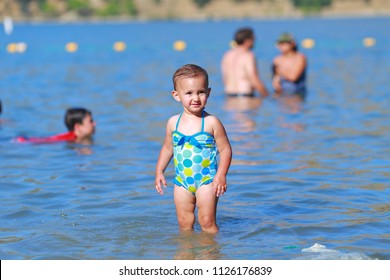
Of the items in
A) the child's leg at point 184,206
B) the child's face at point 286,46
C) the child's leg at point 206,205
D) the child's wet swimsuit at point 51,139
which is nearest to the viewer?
the child's leg at point 206,205

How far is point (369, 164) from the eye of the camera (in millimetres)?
9297

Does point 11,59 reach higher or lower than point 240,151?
higher

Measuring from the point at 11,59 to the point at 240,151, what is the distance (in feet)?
74.1

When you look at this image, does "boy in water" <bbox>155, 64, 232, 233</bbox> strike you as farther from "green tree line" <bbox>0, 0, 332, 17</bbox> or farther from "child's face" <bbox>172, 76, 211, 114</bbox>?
A: "green tree line" <bbox>0, 0, 332, 17</bbox>

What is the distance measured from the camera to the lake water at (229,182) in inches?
246

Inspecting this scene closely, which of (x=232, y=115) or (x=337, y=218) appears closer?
(x=337, y=218)

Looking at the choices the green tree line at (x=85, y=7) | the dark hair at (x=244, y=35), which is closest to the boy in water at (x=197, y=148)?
the dark hair at (x=244, y=35)

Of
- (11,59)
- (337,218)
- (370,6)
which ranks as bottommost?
(337,218)

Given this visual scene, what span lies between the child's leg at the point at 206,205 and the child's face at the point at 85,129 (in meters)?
4.98

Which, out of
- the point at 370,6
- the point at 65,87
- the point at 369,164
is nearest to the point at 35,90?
the point at 65,87

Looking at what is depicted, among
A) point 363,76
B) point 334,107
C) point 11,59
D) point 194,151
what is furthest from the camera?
point 11,59

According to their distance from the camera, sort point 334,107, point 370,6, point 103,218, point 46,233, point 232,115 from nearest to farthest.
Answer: point 46,233 → point 103,218 → point 232,115 → point 334,107 → point 370,6

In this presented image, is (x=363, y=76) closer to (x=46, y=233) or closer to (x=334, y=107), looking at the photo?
(x=334, y=107)

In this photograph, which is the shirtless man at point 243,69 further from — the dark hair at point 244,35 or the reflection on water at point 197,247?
the reflection on water at point 197,247
